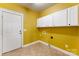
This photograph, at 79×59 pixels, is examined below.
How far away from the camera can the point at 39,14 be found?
9.78 ft

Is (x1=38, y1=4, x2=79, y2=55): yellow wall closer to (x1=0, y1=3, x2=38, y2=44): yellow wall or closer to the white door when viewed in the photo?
(x1=0, y1=3, x2=38, y2=44): yellow wall

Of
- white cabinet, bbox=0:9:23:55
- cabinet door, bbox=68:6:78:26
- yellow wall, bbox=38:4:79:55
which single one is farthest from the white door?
cabinet door, bbox=68:6:78:26

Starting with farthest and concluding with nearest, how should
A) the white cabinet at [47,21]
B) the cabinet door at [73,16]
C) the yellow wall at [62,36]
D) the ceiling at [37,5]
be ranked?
the white cabinet at [47,21] → the yellow wall at [62,36] → the cabinet door at [73,16] → the ceiling at [37,5]

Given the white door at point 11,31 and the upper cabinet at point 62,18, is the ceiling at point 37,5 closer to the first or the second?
the upper cabinet at point 62,18

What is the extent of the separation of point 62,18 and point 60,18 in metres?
0.10

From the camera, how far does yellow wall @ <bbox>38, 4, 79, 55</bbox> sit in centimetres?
288

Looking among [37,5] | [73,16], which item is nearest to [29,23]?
[37,5]

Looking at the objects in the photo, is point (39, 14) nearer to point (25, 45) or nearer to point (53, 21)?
point (53, 21)

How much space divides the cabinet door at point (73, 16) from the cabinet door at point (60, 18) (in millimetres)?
165

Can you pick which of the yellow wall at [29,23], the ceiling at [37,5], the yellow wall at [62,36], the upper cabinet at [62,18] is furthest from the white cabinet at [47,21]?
the ceiling at [37,5]

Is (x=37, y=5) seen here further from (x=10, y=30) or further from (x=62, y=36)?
(x=62, y=36)

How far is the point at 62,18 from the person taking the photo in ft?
10.00

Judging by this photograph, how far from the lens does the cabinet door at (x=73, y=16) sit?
2602 mm

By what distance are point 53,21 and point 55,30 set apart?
0.36 m
